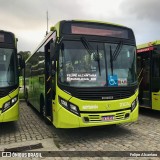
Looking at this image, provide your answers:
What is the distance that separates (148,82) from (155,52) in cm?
147

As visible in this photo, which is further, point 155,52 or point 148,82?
point 148,82

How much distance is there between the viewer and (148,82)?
1229cm

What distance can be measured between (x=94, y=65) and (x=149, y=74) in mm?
4742

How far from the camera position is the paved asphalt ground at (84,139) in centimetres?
694

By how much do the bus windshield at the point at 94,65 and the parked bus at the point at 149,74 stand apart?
322 cm

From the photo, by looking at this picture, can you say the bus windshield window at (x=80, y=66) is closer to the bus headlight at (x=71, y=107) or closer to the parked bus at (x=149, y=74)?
the bus headlight at (x=71, y=107)

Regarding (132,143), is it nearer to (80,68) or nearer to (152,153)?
(152,153)

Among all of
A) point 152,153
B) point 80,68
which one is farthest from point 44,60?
point 152,153

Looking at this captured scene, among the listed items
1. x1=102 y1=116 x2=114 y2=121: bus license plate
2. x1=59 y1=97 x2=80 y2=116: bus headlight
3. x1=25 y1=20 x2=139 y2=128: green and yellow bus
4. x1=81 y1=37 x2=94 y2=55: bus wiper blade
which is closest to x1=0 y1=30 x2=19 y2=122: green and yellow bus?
x1=25 y1=20 x2=139 y2=128: green and yellow bus

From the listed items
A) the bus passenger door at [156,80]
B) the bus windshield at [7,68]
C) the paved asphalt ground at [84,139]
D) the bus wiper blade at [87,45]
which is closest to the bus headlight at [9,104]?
the bus windshield at [7,68]

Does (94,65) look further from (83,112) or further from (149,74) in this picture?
(149,74)

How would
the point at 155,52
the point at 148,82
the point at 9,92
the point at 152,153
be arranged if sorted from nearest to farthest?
1. the point at 152,153
2. the point at 9,92
3. the point at 155,52
4. the point at 148,82

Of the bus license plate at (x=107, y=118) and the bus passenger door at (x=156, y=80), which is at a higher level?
the bus passenger door at (x=156, y=80)

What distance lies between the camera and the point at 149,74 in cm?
1190
